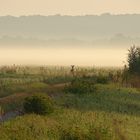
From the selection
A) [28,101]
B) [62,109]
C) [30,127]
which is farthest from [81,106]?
[30,127]

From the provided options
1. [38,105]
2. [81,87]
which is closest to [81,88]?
[81,87]

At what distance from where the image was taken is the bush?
3272cm

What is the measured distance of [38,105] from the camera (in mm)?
32875

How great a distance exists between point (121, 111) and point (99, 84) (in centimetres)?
971

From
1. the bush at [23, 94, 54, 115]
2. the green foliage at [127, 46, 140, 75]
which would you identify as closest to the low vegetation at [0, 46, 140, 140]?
the bush at [23, 94, 54, 115]

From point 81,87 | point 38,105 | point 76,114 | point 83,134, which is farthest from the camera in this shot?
point 81,87

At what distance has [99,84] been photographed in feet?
153

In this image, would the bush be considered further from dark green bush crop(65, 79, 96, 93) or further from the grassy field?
dark green bush crop(65, 79, 96, 93)

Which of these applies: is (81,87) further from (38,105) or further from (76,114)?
(38,105)

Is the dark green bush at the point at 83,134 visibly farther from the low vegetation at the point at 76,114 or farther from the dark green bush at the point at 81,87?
the dark green bush at the point at 81,87

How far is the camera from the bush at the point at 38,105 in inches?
1288

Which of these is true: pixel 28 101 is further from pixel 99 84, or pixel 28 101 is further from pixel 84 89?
pixel 99 84

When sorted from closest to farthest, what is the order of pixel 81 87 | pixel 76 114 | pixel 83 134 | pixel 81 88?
pixel 83 134 → pixel 76 114 → pixel 81 88 → pixel 81 87

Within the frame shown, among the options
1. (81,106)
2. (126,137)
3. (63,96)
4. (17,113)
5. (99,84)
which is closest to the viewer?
(126,137)
